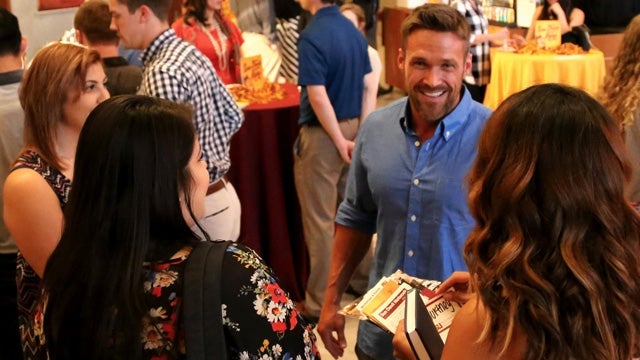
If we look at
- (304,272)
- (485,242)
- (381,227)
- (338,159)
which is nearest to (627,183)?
(485,242)

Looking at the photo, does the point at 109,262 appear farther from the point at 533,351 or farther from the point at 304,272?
the point at 304,272

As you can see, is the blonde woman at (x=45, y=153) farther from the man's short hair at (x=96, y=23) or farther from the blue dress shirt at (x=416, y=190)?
the man's short hair at (x=96, y=23)

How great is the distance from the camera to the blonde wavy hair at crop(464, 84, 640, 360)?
1324mm

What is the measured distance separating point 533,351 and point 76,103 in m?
1.69

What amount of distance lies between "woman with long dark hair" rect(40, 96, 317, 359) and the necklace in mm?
3597

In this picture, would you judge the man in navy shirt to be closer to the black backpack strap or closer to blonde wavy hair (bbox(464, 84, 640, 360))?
the black backpack strap

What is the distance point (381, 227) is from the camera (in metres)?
2.41

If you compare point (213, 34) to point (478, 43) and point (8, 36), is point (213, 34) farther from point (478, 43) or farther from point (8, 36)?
point (478, 43)

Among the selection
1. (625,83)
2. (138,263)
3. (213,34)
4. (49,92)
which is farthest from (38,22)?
(138,263)

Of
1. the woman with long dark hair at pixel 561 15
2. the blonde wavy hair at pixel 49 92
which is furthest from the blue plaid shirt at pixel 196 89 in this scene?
the woman with long dark hair at pixel 561 15

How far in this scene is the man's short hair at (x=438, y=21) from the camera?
Answer: 93.5 inches

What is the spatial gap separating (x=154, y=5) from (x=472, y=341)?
2.37 metres

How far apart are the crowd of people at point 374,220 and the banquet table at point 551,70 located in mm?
3699

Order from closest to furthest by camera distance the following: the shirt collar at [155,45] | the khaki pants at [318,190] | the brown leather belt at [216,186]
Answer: the shirt collar at [155,45], the brown leather belt at [216,186], the khaki pants at [318,190]
